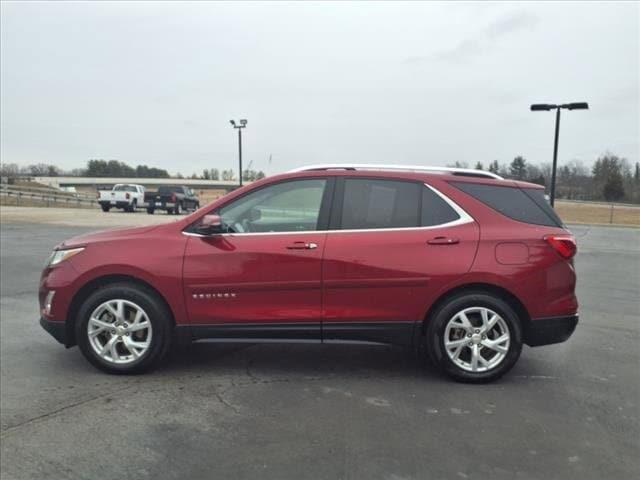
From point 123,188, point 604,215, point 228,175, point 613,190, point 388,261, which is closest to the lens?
point 388,261

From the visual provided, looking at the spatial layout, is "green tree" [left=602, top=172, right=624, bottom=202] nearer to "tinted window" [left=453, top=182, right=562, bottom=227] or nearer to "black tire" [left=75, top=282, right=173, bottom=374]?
"tinted window" [left=453, top=182, right=562, bottom=227]

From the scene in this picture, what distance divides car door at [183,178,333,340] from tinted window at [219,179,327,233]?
1 cm

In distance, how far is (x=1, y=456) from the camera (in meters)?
3.17

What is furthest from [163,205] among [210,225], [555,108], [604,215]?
[210,225]

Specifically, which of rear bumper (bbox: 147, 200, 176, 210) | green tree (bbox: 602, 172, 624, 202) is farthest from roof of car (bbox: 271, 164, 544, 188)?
green tree (bbox: 602, 172, 624, 202)

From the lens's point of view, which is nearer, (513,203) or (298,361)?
A: (513,203)

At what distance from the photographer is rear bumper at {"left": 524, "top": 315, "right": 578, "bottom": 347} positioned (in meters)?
4.37

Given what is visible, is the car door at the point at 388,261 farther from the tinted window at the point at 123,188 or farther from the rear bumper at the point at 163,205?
the tinted window at the point at 123,188

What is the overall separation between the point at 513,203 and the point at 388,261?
1181 millimetres

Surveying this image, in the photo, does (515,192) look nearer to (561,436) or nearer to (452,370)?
(452,370)

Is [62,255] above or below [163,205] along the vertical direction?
above

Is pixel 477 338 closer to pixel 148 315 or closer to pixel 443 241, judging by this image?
pixel 443 241

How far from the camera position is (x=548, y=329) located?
4375mm

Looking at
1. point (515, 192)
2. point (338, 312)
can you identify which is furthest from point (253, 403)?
point (515, 192)
